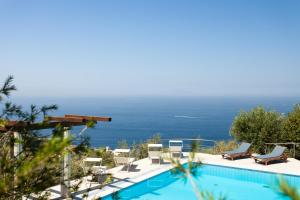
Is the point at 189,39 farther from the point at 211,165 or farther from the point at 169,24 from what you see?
the point at 211,165

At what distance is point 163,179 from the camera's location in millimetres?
11844

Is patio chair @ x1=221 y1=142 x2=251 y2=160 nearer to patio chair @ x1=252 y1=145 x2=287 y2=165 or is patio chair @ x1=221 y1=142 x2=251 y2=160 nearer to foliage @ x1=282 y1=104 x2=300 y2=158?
patio chair @ x1=252 y1=145 x2=287 y2=165

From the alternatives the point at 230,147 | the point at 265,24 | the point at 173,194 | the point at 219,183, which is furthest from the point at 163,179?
the point at 265,24

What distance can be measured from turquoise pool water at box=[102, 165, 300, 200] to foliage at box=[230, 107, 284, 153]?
2.74 metres

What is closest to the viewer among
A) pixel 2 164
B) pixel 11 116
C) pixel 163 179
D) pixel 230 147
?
pixel 2 164

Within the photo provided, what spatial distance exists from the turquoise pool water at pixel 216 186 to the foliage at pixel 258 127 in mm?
2736

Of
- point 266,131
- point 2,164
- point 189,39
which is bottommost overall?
point 266,131

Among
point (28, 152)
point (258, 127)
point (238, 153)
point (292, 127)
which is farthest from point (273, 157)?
point (28, 152)

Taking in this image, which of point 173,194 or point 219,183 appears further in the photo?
point 219,183

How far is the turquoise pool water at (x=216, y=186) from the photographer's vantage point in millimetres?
10508

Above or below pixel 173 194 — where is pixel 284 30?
above

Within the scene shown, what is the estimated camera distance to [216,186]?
11.8 m

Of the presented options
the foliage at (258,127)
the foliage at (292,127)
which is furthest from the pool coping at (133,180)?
the foliage at (292,127)

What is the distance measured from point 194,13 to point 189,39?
1012 centimetres
